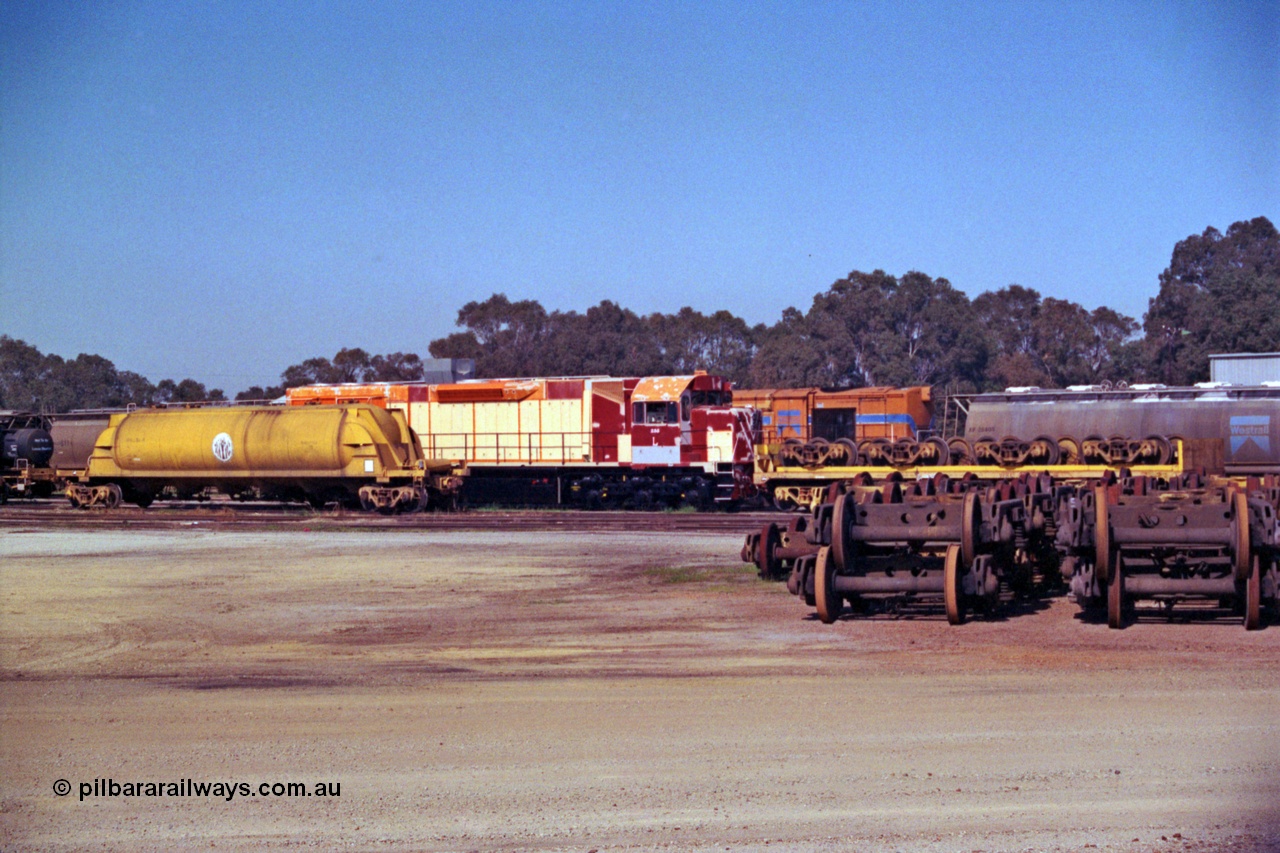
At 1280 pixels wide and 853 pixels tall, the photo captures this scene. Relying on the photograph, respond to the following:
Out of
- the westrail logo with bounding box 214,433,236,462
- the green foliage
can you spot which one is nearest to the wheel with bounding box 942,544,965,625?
the westrail logo with bounding box 214,433,236,462

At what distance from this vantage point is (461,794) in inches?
268

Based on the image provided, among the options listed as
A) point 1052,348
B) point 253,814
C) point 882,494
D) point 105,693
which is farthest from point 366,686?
point 1052,348

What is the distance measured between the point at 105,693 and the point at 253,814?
350 centimetres

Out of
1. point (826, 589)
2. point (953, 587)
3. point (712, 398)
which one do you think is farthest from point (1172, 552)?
point (712, 398)

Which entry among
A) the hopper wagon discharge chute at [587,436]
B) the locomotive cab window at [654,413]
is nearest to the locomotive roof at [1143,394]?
the hopper wagon discharge chute at [587,436]

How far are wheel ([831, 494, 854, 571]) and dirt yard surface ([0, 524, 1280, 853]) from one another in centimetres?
67

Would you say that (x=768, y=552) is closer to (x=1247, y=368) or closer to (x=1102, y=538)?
(x=1102, y=538)

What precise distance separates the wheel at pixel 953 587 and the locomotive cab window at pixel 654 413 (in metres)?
20.1

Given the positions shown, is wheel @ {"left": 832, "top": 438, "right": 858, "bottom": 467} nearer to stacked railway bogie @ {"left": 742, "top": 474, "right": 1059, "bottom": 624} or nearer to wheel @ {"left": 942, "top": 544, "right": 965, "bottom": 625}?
stacked railway bogie @ {"left": 742, "top": 474, "right": 1059, "bottom": 624}

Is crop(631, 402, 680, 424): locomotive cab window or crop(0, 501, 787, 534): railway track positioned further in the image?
crop(631, 402, 680, 424): locomotive cab window

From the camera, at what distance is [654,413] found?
104ft

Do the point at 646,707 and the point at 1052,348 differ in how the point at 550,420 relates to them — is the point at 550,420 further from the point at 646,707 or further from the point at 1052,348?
the point at 1052,348

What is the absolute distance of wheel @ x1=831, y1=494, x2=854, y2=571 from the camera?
38.2ft

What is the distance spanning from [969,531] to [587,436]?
21.6 metres
